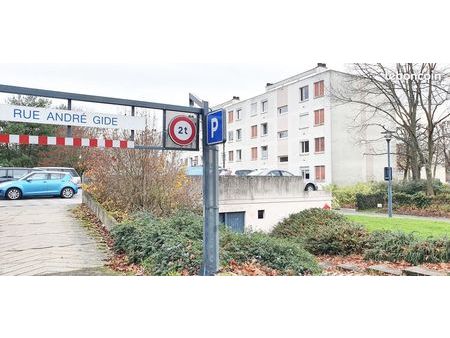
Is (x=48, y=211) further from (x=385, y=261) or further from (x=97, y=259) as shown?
(x=385, y=261)

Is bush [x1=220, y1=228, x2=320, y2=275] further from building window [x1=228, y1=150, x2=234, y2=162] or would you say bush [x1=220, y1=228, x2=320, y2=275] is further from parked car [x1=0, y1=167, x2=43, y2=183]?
building window [x1=228, y1=150, x2=234, y2=162]

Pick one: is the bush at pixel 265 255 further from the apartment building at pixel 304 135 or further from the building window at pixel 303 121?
the building window at pixel 303 121

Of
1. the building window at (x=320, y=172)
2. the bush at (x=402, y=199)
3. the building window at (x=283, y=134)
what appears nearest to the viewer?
the bush at (x=402, y=199)

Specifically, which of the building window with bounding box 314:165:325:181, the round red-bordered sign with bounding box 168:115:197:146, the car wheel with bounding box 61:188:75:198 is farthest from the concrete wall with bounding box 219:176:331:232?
the building window with bounding box 314:165:325:181

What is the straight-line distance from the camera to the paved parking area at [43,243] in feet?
13.9

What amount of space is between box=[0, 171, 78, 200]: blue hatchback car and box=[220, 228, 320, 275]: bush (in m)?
5.74

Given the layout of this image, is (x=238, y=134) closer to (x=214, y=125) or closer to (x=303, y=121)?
(x=303, y=121)

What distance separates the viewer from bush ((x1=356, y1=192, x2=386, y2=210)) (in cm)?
1445

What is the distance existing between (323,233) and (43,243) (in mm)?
5487

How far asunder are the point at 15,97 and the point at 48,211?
18.2ft

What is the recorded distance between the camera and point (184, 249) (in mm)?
4254

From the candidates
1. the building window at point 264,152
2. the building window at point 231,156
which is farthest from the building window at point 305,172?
the building window at point 231,156

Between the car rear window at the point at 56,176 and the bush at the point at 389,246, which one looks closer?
the bush at the point at 389,246

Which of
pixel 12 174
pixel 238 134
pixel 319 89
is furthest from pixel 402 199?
pixel 12 174
